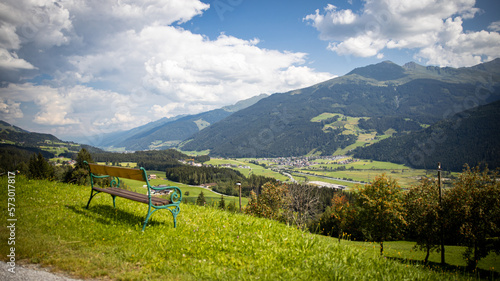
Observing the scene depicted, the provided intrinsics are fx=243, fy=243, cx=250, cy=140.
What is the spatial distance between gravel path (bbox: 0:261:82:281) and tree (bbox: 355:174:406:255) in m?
23.3

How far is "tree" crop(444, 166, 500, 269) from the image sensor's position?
18.5 m

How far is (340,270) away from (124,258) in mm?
4691

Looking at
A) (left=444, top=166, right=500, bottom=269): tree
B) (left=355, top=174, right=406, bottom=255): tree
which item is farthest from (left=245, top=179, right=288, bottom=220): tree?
(left=444, top=166, right=500, bottom=269): tree

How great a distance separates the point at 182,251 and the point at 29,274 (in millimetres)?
2818

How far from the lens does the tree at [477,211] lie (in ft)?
60.6

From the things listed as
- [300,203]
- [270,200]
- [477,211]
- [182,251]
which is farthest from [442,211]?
[182,251]

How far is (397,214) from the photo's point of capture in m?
22.6

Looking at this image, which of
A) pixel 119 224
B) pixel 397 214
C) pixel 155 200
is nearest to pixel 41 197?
pixel 119 224

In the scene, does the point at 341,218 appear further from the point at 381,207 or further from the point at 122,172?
the point at 122,172

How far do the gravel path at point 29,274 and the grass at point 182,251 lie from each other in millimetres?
194

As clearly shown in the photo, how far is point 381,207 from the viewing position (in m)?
22.8

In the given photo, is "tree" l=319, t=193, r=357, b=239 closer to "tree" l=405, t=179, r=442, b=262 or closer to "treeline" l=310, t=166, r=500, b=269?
"treeline" l=310, t=166, r=500, b=269

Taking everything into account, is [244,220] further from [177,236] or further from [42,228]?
[42,228]

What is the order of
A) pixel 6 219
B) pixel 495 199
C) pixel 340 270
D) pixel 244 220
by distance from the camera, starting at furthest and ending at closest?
pixel 495 199, pixel 244 220, pixel 6 219, pixel 340 270
